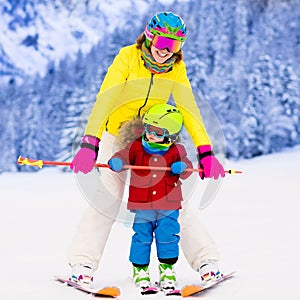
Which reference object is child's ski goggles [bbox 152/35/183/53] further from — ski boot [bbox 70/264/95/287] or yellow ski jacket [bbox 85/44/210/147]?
ski boot [bbox 70/264/95/287]

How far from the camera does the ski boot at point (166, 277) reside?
273 centimetres

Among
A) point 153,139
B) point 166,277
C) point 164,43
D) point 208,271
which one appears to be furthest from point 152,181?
point 164,43

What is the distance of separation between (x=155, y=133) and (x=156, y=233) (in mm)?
518

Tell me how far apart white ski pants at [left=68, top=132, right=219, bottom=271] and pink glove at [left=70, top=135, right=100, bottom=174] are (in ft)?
1.00

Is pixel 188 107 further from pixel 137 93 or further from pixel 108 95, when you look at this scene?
pixel 108 95

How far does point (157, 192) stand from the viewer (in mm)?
2721

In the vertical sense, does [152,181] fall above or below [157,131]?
below

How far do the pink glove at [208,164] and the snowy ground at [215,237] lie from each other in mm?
599

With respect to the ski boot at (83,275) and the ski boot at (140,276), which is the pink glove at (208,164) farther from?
the ski boot at (83,275)

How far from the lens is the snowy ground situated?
282 cm

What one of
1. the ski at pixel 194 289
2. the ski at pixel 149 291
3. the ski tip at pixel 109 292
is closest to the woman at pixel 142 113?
the ski at pixel 194 289

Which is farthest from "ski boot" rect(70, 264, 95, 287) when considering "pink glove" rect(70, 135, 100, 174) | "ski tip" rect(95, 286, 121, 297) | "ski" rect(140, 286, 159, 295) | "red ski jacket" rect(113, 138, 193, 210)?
"pink glove" rect(70, 135, 100, 174)

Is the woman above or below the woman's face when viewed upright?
below

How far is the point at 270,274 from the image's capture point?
3.06 metres
